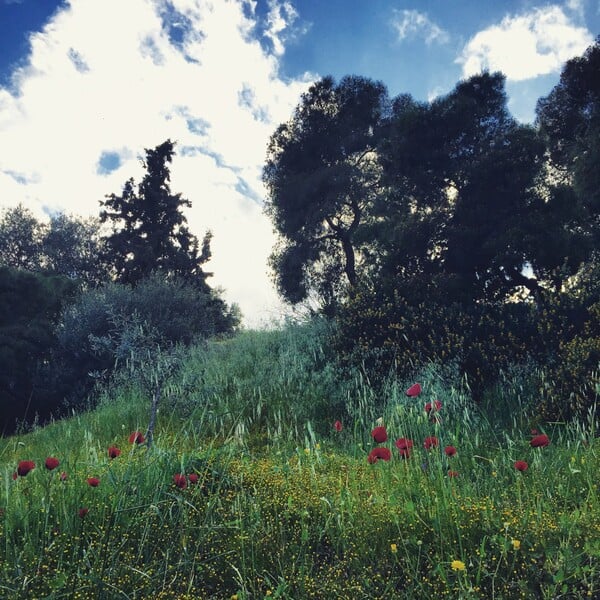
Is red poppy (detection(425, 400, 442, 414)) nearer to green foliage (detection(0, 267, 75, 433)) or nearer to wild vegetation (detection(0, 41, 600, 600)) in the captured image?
wild vegetation (detection(0, 41, 600, 600))

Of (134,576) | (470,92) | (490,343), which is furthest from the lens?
(470,92)

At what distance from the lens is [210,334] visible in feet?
61.6

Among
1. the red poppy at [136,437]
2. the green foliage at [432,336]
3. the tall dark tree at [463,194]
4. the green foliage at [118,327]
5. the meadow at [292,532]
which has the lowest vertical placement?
the meadow at [292,532]

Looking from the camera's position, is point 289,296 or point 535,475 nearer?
point 535,475

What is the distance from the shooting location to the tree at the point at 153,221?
87.8 feet

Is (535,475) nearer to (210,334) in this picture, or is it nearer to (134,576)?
(134,576)

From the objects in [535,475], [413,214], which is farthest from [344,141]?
[535,475]

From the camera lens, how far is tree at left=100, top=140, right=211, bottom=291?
26.8 meters

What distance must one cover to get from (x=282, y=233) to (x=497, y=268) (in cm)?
1196

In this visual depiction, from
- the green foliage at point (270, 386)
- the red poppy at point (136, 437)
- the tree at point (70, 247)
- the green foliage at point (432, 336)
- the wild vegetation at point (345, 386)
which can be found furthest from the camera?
the tree at point (70, 247)

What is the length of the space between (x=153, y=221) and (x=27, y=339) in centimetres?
1159

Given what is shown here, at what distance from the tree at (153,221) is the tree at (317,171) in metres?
5.55


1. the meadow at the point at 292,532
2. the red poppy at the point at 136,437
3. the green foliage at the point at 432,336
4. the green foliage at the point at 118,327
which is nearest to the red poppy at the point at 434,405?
the meadow at the point at 292,532

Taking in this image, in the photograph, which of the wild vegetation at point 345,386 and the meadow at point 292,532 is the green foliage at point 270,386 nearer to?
the wild vegetation at point 345,386
